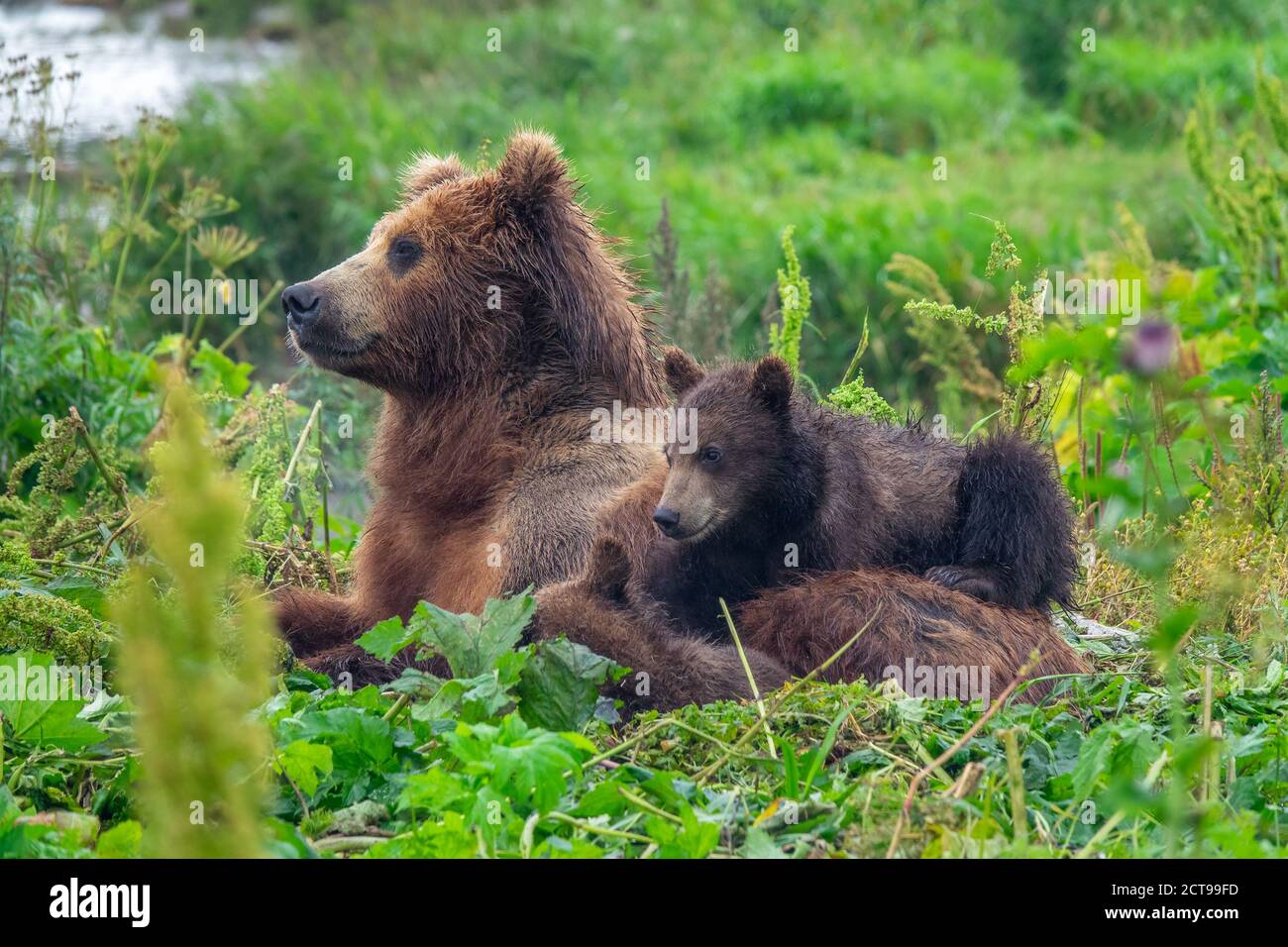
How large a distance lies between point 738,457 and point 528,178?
110 cm

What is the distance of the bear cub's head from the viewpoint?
439cm

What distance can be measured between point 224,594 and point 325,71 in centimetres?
1216

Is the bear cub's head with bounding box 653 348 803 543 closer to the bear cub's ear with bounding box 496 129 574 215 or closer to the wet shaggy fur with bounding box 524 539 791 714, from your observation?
the wet shaggy fur with bounding box 524 539 791 714

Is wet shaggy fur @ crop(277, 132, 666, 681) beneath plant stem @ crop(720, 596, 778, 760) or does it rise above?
above

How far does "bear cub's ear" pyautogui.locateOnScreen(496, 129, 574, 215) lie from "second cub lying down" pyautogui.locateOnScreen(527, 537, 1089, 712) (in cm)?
127

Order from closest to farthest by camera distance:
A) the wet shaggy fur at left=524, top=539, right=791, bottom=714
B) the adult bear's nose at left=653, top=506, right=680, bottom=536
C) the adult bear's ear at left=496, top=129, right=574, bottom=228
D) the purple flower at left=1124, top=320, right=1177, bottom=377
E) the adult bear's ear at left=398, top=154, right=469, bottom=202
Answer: the purple flower at left=1124, top=320, right=1177, bottom=377, the wet shaggy fur at left=524, top=539, right=791, bottom=714, the adult bear's nose at left=653, top=506, right=680, bottom=536, the adult bear's ear at left=496, top=129, right=574, bottom=228, the adult bear's ear at left=398, top=154, right=469, bottom=202

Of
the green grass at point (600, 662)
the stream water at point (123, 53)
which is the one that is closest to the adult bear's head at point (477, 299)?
→ the green grass at point (600, 662)

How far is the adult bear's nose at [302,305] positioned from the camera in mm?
4770

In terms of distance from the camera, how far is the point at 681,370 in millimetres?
4816

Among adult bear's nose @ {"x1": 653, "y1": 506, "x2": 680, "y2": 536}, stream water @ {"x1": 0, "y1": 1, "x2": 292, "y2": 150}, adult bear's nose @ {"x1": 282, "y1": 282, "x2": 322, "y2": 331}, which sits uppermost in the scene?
stream water @ {"x1": 0, "y1": 1, "x2": 292, "y2": 150}

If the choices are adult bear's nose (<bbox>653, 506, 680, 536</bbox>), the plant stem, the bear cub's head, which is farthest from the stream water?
the plant stem

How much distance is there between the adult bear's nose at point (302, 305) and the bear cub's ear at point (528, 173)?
0.64 metres

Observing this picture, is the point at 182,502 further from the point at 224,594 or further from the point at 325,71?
the point at 325,71
